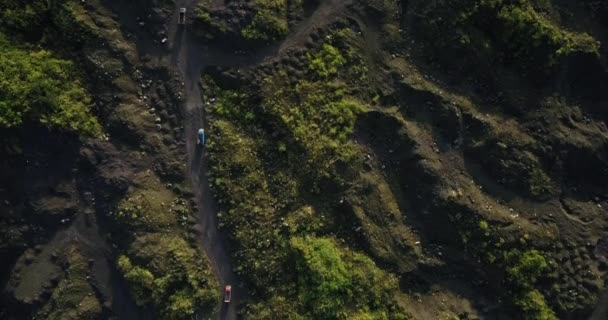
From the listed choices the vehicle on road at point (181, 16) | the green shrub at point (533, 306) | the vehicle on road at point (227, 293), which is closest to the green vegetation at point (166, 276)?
the vehicle on road at point (227, 293)

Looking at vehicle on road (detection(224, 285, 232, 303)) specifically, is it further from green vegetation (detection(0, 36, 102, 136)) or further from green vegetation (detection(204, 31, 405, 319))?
green vegetation (detection(0, 36, 102, 136))

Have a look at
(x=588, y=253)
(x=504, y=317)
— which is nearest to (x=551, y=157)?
(x=588, y=253)

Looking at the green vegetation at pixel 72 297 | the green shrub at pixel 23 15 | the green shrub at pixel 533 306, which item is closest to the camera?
the green shrub at pixel 23 15

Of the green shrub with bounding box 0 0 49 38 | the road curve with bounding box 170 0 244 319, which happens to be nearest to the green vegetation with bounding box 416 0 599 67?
the road curve with bounding box 170 0 244 319

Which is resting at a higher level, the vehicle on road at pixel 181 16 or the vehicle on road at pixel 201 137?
the vehicle on road at pixel 181 16

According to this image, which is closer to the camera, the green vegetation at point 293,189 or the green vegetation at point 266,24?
the green vegetation at point 266,24

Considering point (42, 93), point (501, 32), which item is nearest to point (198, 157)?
point (42, 93)

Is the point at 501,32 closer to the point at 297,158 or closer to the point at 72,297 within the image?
the point at 297,158

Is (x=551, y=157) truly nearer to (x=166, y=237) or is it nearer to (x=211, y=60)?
(x=211, y=60)

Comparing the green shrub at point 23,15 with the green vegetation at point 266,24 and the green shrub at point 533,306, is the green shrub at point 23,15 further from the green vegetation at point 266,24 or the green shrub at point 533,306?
the green shrub at point 533,306
